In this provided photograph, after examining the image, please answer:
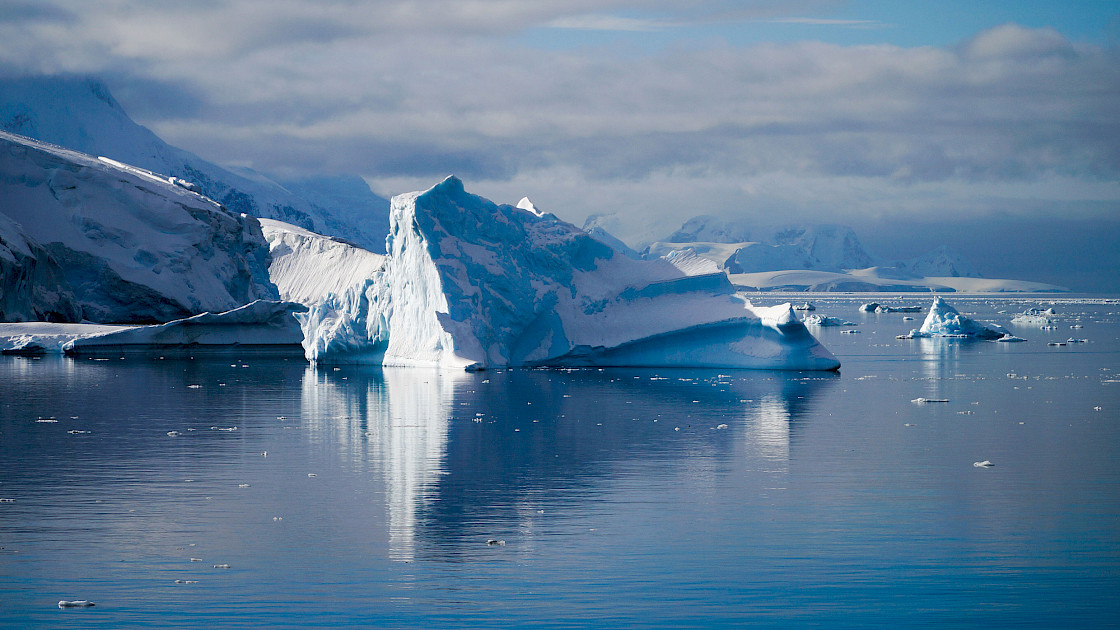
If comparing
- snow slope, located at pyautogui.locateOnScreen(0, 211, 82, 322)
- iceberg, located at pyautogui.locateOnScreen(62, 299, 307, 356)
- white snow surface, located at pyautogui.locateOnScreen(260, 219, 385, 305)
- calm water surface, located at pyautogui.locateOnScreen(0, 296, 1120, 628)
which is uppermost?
white snow surface, located at pyautogui.locateOnScreen(260, 219, 385, 305)

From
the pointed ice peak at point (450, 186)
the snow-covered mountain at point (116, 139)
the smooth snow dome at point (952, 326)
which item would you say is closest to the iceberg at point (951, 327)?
the smooth snow dome at point (952, 326)

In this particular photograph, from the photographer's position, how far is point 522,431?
12922 mm

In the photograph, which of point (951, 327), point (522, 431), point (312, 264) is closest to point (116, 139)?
point (312, 264)

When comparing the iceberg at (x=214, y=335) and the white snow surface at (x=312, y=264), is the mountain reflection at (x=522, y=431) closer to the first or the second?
the iceberg at (x=214, y=335)

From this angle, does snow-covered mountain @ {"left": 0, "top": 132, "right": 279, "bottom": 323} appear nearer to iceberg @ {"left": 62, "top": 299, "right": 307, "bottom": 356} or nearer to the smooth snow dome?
iceberg @ {"left": 62, "top": 299, "right": 307, "bottom": 356}

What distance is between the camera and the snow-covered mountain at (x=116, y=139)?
7288 centimetres

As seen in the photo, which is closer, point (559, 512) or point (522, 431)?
point (559, 512)

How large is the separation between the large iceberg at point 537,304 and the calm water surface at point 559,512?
4.86 metres

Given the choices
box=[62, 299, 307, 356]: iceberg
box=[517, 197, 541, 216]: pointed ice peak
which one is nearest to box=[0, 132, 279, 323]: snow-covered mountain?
box=[62, 299, 307, 356]: iceberg

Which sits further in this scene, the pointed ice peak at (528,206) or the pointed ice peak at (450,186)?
the pointed ice peak at (528,206)

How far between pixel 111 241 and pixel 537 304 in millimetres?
20293

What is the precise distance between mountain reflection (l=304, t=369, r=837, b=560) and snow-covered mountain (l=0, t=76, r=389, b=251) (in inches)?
2366

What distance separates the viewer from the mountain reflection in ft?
28.1

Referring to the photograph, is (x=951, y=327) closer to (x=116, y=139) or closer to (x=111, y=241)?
(x=111, y=241)
